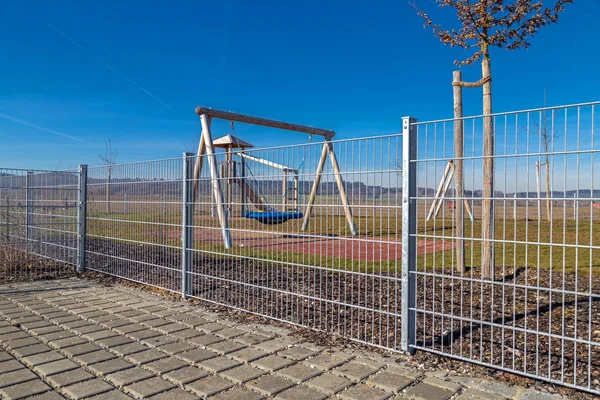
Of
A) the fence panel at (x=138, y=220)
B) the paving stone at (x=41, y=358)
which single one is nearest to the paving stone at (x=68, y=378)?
the paving stone at (x=41, y=358)

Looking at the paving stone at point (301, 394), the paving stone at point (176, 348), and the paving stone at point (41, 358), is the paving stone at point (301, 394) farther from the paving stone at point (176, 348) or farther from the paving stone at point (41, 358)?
the paving stone at point (41, 358)

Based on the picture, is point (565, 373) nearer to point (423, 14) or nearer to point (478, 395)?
point (478, 395)

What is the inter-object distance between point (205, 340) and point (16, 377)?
5.04ft

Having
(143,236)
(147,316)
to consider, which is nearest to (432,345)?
(147,316)

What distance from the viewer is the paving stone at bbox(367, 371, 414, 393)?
3295mm

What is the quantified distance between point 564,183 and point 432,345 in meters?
1.74

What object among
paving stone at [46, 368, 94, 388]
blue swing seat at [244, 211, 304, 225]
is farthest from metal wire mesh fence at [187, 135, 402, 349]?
paving stone at [46, 368, 94, 388]

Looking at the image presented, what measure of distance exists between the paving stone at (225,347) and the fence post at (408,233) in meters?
1.47

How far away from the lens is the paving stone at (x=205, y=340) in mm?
4328

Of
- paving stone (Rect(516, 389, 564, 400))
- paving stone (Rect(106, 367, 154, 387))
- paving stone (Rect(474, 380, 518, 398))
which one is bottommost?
paving stone (Rect(106, 367, 154, 387))

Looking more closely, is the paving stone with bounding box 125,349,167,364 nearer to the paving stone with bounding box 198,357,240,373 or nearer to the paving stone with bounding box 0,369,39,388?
the paving stone with bounding box 198,357,240,373

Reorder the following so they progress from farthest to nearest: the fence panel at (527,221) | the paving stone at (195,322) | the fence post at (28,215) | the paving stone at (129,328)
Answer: the fence post at (28,215), the paving stone at (195,322), the paving stone at (129,328), the fence panel at (527,221)

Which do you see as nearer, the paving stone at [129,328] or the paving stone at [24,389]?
the paving stone at [24,389]

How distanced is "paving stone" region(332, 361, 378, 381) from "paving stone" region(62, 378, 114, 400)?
171 centimetres
